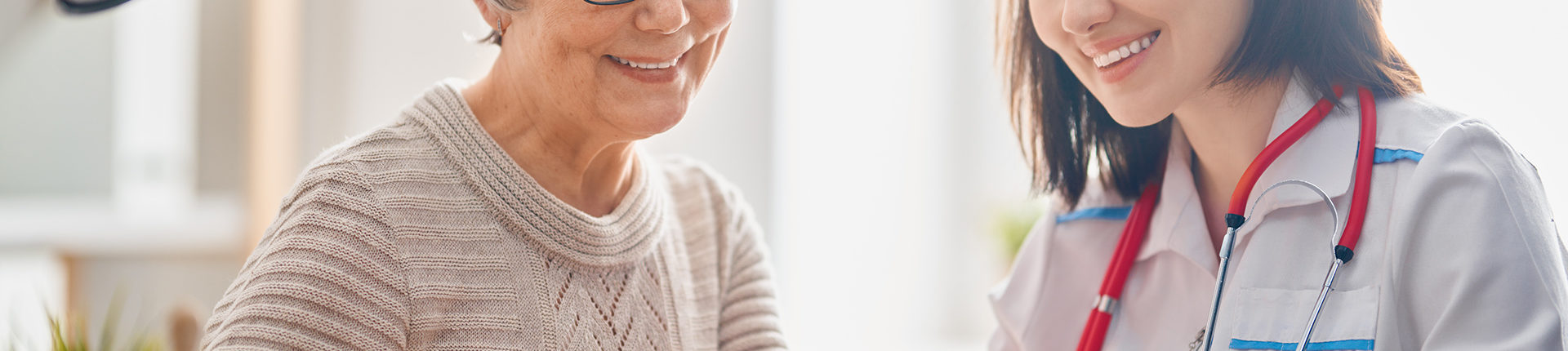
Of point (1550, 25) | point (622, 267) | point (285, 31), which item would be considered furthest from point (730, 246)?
point (1550, 25)

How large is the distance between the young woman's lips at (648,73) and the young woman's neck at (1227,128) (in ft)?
2.01

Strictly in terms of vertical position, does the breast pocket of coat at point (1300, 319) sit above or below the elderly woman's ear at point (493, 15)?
below

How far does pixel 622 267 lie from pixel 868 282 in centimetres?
288

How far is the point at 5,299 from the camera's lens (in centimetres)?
255

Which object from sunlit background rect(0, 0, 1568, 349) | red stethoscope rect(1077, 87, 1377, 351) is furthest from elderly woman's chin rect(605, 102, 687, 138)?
sunlit background rect(0, 0, 1568, 349)

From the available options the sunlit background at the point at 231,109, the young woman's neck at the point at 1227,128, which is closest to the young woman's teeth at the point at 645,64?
the young woman's neck at the point at 1227,128

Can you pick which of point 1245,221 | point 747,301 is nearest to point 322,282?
point 747,301

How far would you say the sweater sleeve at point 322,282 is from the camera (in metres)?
0.97

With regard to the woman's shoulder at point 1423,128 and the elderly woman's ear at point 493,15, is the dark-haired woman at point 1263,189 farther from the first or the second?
the elderly woman's ear at point 493,15

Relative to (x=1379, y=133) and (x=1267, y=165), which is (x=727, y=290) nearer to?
(x=1267, y=165)

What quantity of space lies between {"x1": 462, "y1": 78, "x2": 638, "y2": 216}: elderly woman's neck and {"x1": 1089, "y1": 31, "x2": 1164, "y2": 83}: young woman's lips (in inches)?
21.7

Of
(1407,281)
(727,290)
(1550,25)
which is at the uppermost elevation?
(1550,25)

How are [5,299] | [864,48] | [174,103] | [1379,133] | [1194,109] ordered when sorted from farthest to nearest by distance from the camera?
[864,48] < [174,103] < [5,299] < [1194,109] < [1379,133]

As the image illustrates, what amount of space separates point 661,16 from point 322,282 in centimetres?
41
